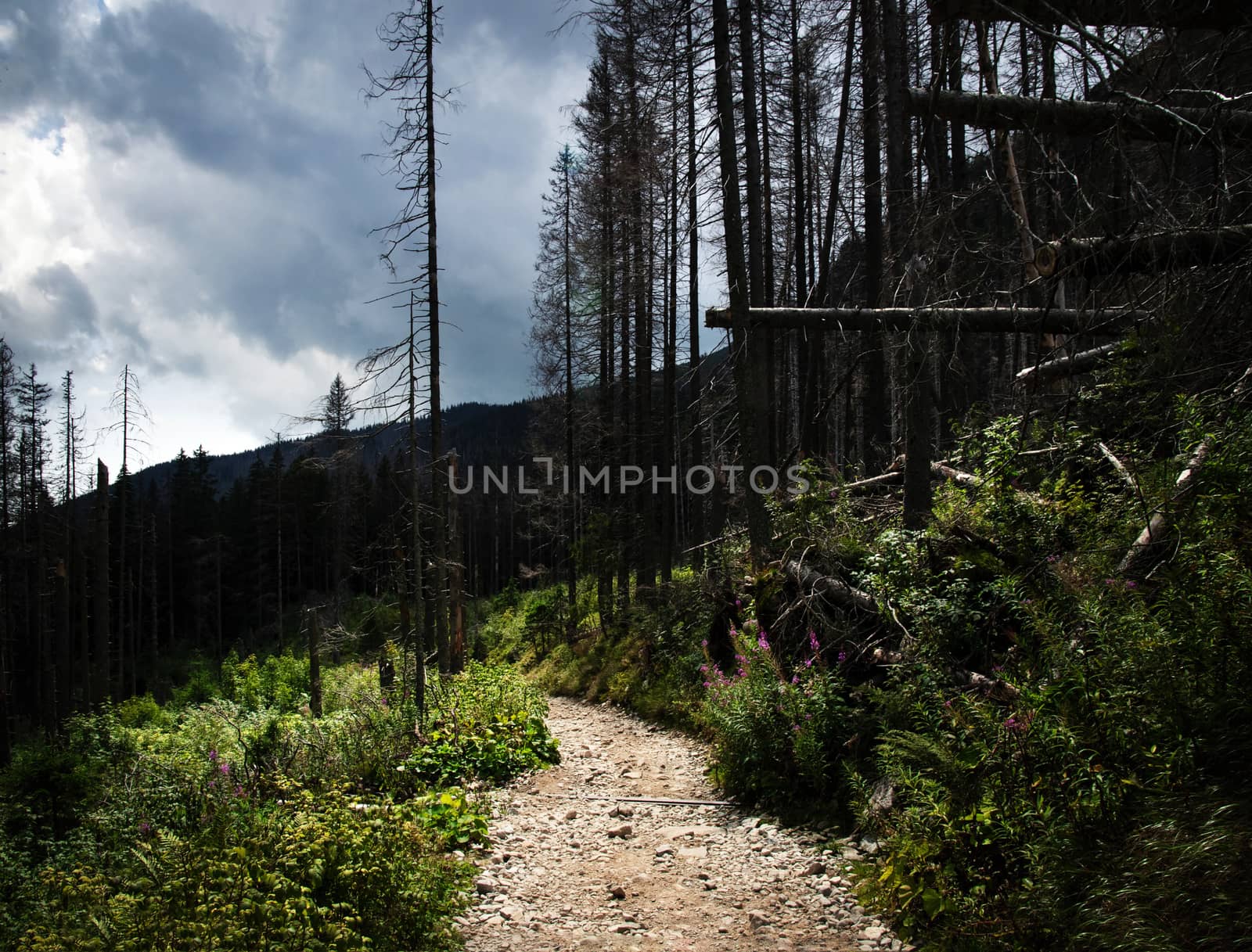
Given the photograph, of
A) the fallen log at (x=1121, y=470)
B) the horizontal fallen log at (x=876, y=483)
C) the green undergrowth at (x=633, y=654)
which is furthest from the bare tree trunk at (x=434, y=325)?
the fallen log at (x=1121, y=470)

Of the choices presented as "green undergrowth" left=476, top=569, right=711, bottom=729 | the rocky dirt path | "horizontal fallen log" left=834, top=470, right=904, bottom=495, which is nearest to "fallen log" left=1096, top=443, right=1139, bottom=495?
the rocky dirt path

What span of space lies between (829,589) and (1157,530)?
3043mm

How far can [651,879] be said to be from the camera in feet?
15.5

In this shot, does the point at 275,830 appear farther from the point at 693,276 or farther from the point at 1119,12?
the point at 693,276

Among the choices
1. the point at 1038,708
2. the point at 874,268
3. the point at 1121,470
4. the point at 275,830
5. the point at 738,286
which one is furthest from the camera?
the point at 874,268

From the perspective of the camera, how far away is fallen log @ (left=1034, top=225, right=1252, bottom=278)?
2.72 metres

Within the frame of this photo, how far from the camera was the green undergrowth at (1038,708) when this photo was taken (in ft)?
8.57

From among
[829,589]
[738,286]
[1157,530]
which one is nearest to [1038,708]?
[1157,530]

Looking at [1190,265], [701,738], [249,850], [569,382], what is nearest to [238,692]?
[569,382]

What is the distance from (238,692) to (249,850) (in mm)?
21857

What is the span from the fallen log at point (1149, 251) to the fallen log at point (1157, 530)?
0.95m

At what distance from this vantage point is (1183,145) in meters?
2.96

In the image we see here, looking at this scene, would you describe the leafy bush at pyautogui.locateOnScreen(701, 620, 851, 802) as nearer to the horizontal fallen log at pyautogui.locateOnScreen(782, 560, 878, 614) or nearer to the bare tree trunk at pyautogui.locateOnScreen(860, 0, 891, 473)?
the horizontal fallen log at pyautogui.locateOnScreen(782, 560, 878, 614)

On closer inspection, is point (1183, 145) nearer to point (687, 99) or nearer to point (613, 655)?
point (687, 99)
